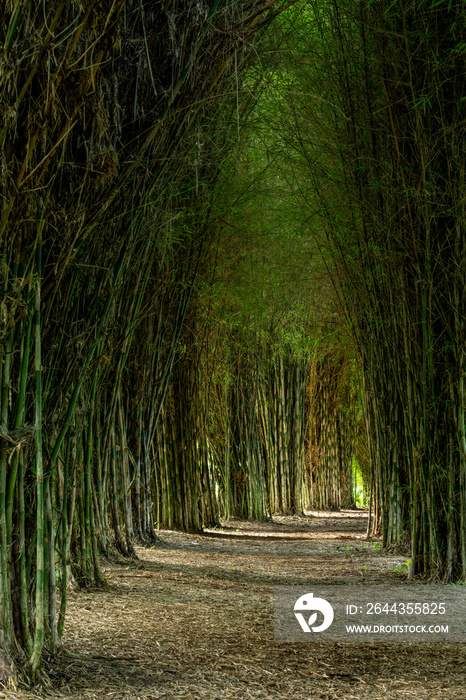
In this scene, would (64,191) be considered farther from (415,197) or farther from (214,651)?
(415,197)

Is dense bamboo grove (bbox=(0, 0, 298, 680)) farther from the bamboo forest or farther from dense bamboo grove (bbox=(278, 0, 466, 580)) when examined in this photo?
dense bamboo grove (bbox=(278, 0, 466, 580))

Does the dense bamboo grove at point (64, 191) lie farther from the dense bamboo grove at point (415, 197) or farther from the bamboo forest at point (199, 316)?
the dense bamboo grove at point (415, 197)

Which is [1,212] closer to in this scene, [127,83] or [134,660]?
[127,83]

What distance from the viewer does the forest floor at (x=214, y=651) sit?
194 centimetres

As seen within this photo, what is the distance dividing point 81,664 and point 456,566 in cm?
199

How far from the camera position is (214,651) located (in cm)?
234

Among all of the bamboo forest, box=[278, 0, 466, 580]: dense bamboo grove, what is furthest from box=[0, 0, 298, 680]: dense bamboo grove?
box=[278, 0, 466, 580]: dense bamboo grove

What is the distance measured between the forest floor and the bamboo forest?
0.05 ft

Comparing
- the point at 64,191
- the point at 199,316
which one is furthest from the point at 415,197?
the point at 199,316

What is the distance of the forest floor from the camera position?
1.94m

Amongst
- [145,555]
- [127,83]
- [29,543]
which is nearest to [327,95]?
[127,83]

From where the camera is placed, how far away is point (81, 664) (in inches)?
81.7

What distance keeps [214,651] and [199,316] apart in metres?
3.41

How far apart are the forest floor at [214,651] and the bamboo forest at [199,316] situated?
15mm
